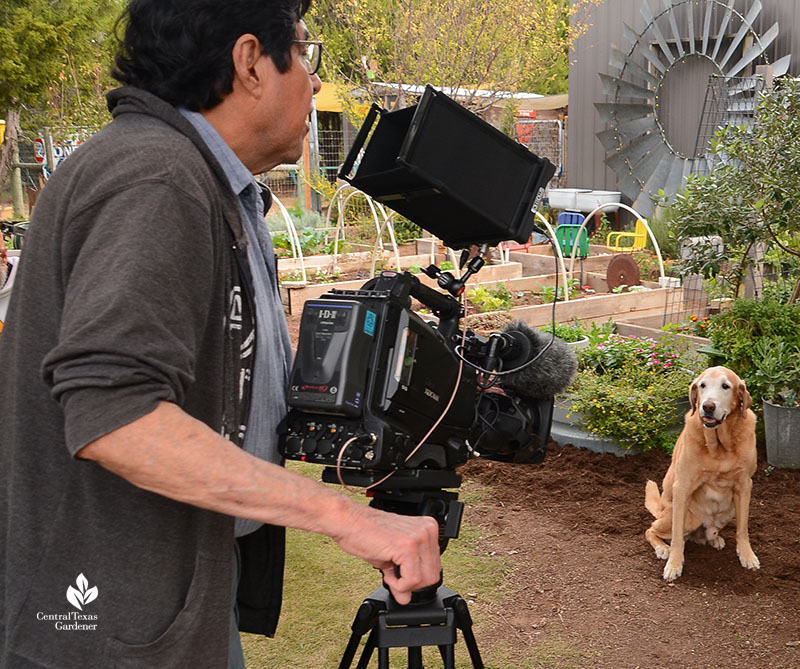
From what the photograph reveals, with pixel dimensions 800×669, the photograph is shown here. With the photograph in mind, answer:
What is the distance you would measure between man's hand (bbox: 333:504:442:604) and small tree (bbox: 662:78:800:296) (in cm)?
419

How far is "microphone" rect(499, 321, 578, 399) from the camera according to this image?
2.11 meters

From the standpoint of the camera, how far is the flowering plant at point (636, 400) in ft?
16.2

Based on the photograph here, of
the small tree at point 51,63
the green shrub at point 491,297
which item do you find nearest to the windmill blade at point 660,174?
the green shrub at point 491,297

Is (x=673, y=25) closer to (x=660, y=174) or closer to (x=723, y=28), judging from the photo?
(x=723, y=28)

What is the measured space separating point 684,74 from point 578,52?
2.38m

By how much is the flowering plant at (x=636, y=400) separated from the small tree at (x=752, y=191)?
662mm

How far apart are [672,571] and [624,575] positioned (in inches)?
8.4

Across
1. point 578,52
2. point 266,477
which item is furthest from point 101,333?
point 578,52

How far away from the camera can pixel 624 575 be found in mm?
3986

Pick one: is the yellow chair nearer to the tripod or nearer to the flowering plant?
the flowering plant

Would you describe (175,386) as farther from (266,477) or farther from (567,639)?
(567,639)

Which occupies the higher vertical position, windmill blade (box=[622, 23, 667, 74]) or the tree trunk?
windmill blade (box=[622, 23, 667, 74])

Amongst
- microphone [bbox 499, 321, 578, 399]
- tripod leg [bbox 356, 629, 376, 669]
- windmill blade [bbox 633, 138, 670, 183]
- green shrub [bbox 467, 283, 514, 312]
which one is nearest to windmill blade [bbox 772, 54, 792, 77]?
windmill blade [bbox 633, 138, 670, 183]

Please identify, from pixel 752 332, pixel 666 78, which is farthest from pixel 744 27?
pixel 752 332
